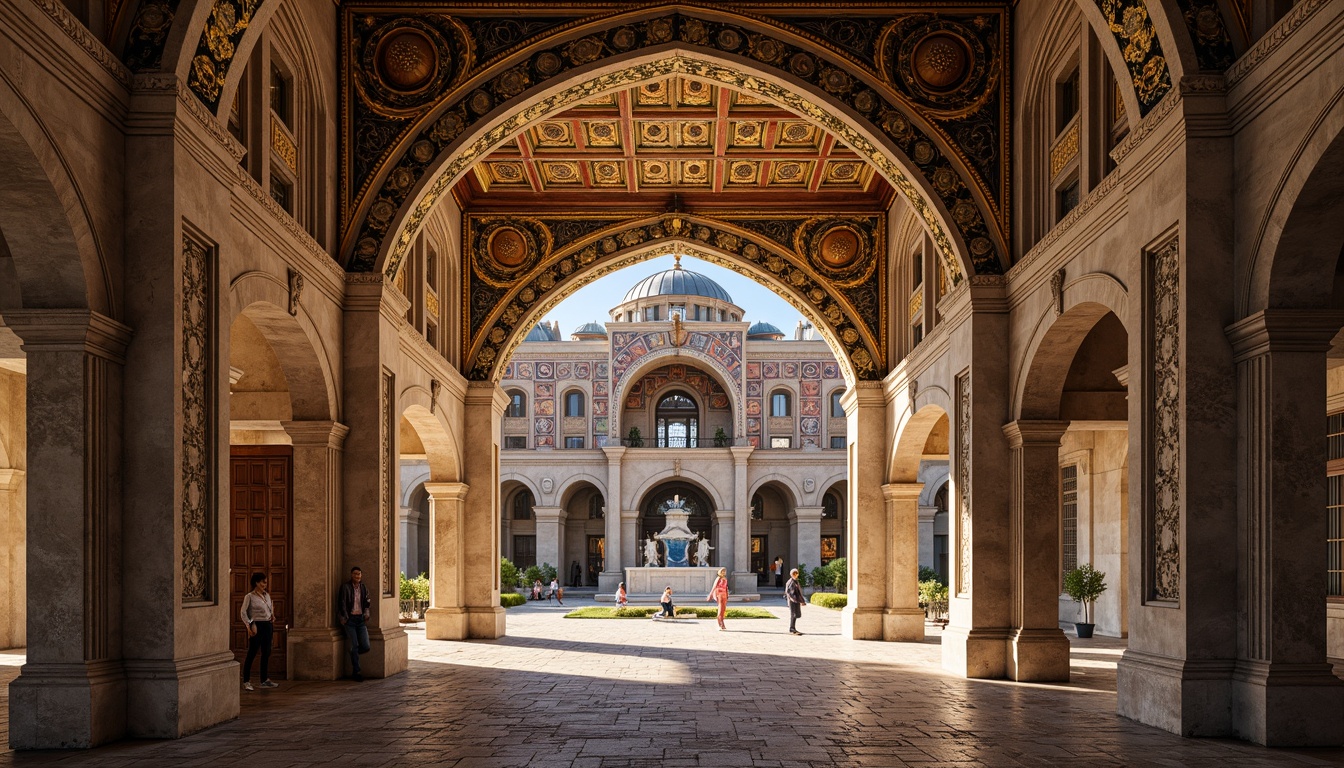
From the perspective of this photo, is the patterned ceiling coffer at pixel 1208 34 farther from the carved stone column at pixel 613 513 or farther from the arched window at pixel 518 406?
the arched window at pixel 518 406

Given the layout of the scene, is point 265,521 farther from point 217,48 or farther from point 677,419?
point 677,419

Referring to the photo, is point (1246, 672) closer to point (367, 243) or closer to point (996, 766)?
point (996, 766)

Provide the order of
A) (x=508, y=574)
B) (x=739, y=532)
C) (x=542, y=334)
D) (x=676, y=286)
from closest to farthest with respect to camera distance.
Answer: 1. (x=508, y=574)
2. (x=739, y=532)
3. (x=676, y=286)
4. (x=542, y=334)

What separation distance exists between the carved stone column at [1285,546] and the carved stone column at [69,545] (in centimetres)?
885

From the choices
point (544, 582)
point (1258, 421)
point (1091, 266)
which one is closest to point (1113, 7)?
point (1091, 266)

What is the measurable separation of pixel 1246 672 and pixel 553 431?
128 ft

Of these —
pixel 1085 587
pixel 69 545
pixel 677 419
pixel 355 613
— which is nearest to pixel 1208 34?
pixel 69 545

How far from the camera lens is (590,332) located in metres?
54.0

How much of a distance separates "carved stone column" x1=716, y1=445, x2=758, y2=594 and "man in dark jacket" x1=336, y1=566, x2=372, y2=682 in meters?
30.0

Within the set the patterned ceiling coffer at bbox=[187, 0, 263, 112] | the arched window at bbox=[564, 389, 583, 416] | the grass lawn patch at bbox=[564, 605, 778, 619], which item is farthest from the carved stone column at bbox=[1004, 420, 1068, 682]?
the arched window at bbox=[564, 389, 583, 416]

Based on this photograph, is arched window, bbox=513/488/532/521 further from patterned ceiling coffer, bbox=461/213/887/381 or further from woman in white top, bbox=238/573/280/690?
woman in white top, bbox=238/573/280/690

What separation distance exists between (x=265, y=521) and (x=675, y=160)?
10.1 metres

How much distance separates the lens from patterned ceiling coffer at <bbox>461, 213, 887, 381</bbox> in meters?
22.9

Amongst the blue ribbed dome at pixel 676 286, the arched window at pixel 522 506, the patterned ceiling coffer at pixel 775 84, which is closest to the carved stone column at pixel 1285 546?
the patterned ceiling coffer at pixel 775 84
